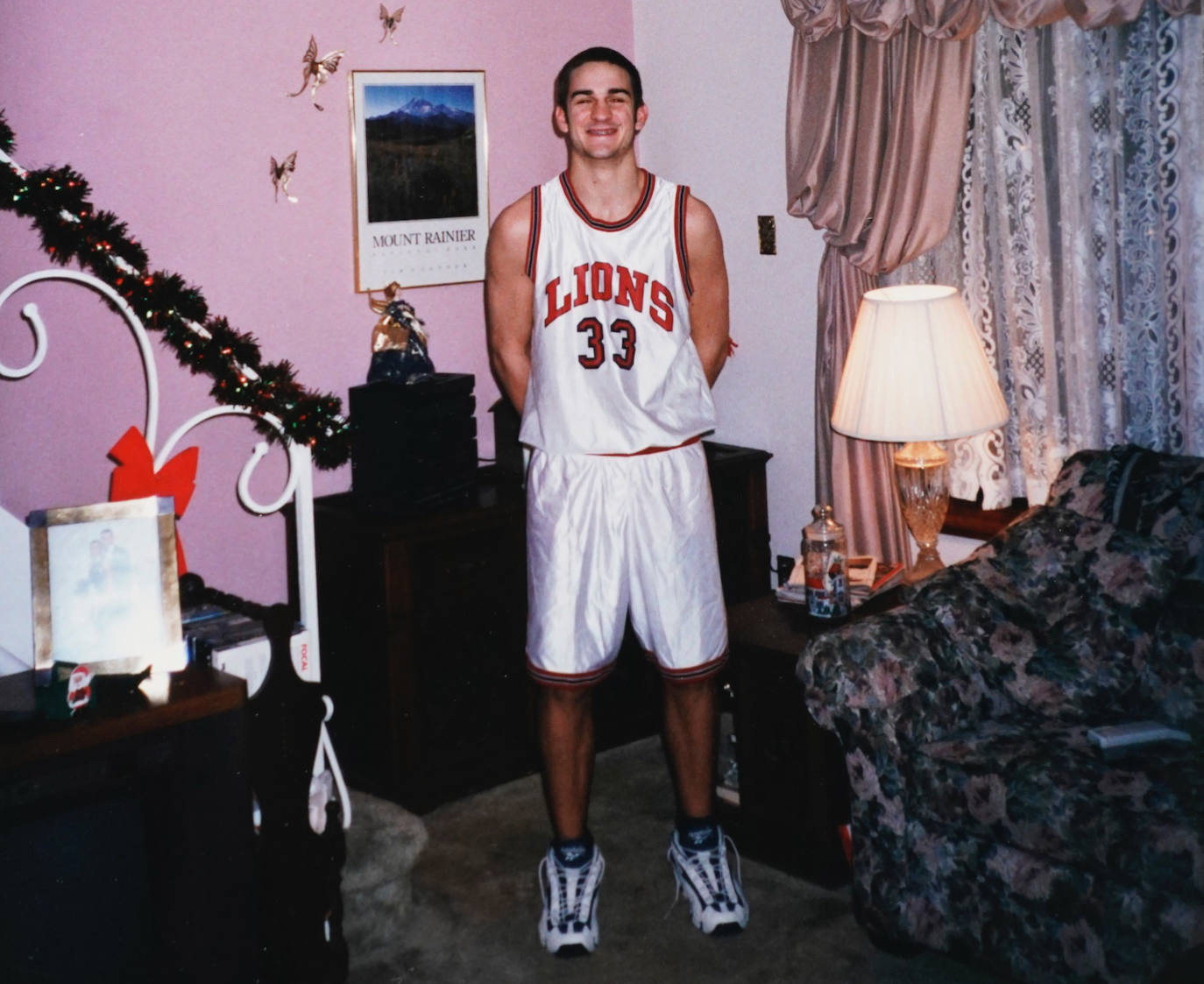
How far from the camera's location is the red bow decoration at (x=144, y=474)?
2652 mm

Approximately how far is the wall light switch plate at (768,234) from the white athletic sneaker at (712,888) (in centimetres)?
188

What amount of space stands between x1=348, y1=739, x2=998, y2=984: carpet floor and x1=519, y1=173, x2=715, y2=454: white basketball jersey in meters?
1.03

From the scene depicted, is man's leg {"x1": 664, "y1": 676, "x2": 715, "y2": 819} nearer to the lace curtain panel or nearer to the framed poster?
the lace curtain panel

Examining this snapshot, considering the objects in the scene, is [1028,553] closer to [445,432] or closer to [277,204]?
[445,432]

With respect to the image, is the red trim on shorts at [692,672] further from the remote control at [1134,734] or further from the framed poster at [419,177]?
the framed poster at [419,177]

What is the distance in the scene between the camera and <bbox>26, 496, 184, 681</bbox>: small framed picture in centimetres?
231

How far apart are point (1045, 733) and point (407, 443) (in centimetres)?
172

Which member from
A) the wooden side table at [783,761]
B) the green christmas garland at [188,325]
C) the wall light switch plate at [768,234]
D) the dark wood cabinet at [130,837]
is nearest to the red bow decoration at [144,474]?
the green christmas garland at [188,325]

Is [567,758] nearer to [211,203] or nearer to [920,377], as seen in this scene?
[920,377]

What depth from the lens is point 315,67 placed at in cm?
364

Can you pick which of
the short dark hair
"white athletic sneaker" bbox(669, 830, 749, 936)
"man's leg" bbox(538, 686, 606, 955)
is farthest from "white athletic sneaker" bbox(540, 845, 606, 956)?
the short dark hair

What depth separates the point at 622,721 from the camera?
3.91 metres

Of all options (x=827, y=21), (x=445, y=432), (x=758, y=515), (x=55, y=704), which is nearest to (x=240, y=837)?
(x=55, y=704)

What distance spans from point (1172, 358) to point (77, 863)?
8.32 ft
